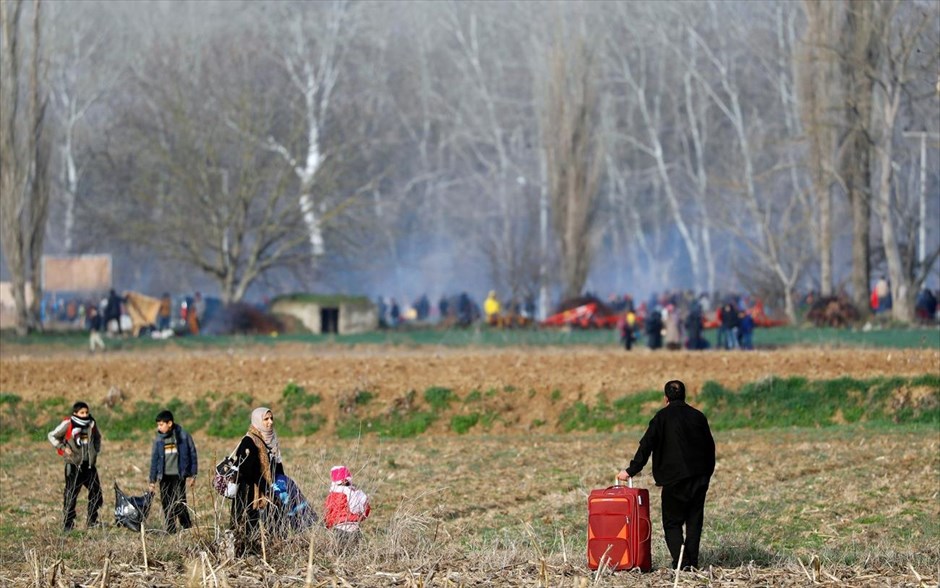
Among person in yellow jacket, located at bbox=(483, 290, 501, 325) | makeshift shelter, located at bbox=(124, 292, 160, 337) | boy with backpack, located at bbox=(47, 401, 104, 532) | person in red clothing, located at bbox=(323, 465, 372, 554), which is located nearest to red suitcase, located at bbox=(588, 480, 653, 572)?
person in red clothing, located at bbox=(323, 465, 372, 554)

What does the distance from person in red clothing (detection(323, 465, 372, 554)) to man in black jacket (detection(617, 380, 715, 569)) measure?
91.7 inches

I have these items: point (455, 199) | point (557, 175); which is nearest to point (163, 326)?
point (557, 175)

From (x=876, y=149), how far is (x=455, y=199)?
48.9 metres

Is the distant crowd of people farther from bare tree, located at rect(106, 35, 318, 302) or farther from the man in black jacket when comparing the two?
the man in black jacket

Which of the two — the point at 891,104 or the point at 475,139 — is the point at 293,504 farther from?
the point at 475,139

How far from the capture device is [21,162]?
5031cm

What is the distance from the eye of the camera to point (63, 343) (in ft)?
149

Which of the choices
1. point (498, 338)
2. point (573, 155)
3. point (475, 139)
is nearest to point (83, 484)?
point (498, 338)

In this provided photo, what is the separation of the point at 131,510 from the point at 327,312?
40174 mm

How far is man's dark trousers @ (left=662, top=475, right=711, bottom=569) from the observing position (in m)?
13.3

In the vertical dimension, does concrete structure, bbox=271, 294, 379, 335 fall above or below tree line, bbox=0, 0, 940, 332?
below

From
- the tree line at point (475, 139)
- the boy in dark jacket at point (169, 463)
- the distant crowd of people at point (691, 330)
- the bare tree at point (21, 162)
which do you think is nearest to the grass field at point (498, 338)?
the distant crowd of people at point (691, 330)

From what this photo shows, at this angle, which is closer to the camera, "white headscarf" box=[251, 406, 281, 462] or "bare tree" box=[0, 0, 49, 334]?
"white headscarf" box=[251, 406, 281, 462]

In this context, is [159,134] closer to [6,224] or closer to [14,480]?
[6,224]
